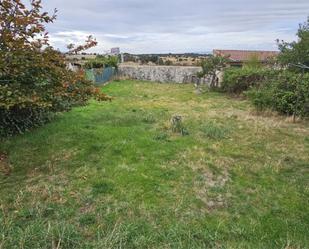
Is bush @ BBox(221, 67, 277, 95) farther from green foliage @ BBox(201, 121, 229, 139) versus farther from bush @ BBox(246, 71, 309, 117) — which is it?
green foliage @ BBox(201, 121, 229, 139)

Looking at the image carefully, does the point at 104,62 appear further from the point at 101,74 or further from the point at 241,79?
the point at 241,79

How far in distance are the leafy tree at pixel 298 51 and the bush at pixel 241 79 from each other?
2.34 meters

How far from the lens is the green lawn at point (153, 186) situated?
4.48m

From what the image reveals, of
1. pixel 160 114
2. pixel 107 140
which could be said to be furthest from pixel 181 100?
pixel 107 140

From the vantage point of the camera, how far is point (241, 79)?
18734mm

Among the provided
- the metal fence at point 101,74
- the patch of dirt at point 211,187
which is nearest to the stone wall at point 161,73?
the metal fence at point 101,74

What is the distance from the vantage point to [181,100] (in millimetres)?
17094

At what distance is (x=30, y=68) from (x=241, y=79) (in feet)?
47.2

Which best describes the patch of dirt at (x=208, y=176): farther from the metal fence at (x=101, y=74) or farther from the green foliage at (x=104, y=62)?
the green foliage at (x=104, y=62)

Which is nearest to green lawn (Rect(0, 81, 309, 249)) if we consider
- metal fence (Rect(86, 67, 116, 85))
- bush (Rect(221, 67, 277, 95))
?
bush (Rect(221, 67, 277, 95))

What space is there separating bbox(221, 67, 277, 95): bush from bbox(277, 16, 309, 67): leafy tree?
2343 mm

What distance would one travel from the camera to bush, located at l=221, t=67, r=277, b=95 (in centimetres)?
1783

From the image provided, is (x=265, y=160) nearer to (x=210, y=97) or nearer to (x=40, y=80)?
(x=40, y=80)

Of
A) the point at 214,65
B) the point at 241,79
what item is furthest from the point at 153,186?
the point at 214,65
